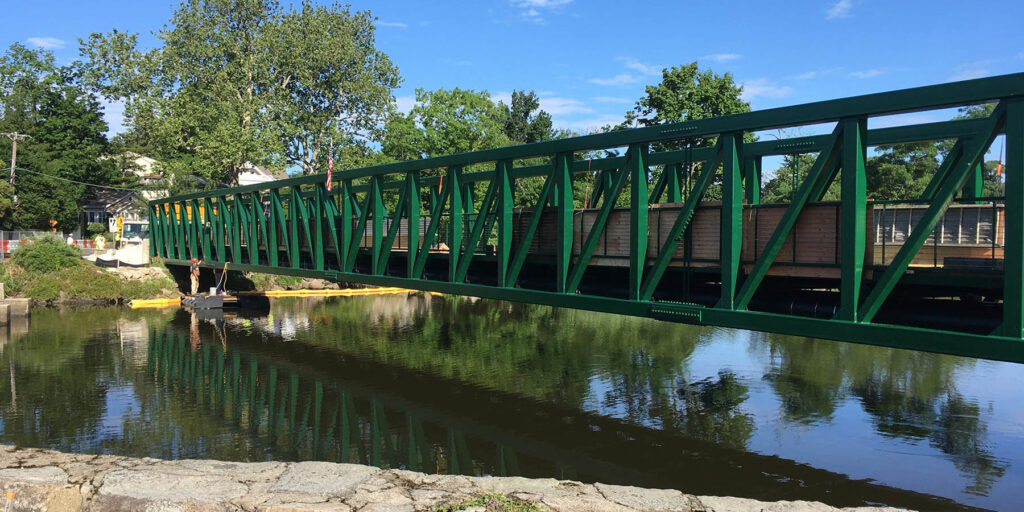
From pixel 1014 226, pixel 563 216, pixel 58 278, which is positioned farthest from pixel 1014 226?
pixel 58 278

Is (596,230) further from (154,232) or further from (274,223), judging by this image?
(154,232)

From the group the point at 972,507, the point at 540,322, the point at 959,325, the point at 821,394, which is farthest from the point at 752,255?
the point at 540,322

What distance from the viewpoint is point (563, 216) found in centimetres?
1620

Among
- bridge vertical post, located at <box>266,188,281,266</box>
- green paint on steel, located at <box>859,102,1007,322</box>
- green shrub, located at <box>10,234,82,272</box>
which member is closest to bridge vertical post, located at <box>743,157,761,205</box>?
green paint on steel, located at <box>859,102,1007,322</box>

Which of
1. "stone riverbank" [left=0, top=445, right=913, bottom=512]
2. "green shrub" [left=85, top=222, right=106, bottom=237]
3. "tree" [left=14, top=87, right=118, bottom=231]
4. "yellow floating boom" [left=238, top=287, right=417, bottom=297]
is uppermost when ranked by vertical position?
"tree" [left=14, top=87, right=118, bottom=231]

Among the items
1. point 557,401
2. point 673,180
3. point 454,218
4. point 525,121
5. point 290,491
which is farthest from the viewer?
point 525,121

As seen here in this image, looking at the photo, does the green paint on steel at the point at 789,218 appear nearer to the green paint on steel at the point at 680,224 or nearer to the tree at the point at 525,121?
the green paint on steel at the point at 680,224

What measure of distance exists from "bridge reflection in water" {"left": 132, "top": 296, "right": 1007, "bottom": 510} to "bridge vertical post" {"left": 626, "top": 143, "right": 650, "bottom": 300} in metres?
3.66

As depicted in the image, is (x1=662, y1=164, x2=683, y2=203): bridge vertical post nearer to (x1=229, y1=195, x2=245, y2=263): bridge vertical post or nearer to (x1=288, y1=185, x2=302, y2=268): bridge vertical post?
(x1=288, y1=185, x2=302, y2=268): bridge vertical post

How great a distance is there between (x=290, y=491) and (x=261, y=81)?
67.4 metres

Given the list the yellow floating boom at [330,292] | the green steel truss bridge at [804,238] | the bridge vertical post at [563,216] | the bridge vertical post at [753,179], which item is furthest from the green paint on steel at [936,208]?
the yellow floating boom at [330,292]

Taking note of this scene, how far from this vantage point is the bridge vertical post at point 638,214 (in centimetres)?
1428

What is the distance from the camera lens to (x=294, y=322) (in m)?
34.1

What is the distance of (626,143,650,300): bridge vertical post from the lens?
14.3 m
